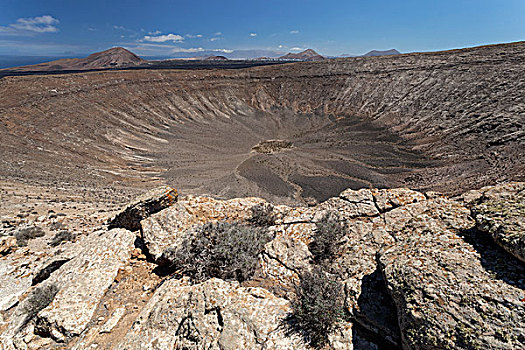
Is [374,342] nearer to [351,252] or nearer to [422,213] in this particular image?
[351,252]

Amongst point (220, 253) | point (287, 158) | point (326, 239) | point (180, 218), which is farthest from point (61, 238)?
point (287, 158)

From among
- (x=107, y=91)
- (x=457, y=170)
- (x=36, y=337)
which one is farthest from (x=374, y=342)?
(x=107, y=91)

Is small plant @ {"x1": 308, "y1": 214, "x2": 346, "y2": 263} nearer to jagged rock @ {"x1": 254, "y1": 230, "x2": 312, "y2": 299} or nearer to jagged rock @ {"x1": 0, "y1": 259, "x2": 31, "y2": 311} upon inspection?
jagged rock @ {"x1": 254, "y1": 230, "x2": 312, "y2": 299}

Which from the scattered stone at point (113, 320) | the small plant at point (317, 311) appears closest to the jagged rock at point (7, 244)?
the scattered stone at point (113, 320)

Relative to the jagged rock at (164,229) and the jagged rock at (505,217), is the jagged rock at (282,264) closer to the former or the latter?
the jagged rock at (164,229)

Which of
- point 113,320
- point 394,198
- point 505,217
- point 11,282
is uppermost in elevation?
point 505,217

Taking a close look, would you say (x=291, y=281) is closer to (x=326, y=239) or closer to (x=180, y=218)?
(x=326, y=239)
